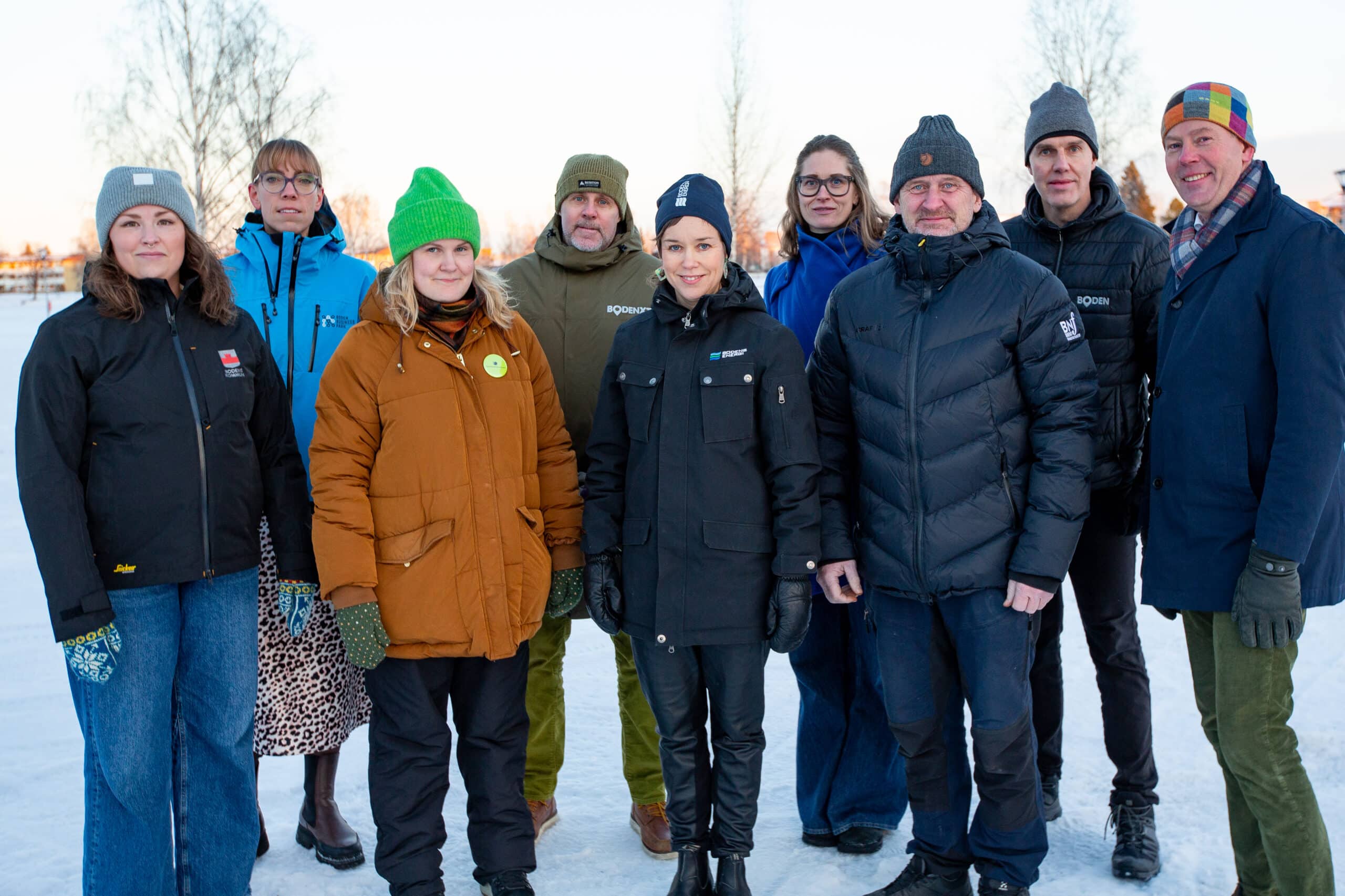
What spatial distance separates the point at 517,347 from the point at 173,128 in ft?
58.5

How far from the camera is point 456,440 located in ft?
9.11

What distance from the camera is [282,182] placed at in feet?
10.7

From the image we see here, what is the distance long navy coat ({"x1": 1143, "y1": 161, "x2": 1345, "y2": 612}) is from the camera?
2.39 metres

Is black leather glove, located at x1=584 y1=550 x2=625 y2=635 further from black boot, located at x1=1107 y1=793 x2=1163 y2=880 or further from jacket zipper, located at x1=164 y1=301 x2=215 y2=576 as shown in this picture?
black boot, located at x1=1107 y1=793 x2=1163 y2=880

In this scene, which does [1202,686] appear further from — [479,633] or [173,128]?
[173,128]

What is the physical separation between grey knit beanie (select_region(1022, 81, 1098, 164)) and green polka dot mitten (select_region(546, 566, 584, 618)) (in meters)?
2.07

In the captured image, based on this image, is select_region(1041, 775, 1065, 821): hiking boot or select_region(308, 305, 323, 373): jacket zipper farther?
select_region(1041, 775, 1065, 821): hiking boot

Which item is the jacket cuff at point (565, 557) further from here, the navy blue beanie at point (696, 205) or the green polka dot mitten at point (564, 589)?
the navy blue beanie at point (696, 205)

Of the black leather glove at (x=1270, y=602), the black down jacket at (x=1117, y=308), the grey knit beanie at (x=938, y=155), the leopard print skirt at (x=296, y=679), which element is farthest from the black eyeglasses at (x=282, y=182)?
the black leather glove at (x=1270, y=602)

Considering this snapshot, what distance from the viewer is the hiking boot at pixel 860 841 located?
326cm

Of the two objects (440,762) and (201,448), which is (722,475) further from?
(201,448)

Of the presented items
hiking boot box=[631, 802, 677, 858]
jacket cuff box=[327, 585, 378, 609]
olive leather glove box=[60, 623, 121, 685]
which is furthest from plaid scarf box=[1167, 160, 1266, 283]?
olive leather glove box=[60, 623, 121, 685]

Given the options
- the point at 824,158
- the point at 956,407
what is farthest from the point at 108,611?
the point at 824,158

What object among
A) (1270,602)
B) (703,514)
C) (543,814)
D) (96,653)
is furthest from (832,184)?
(96,653)
